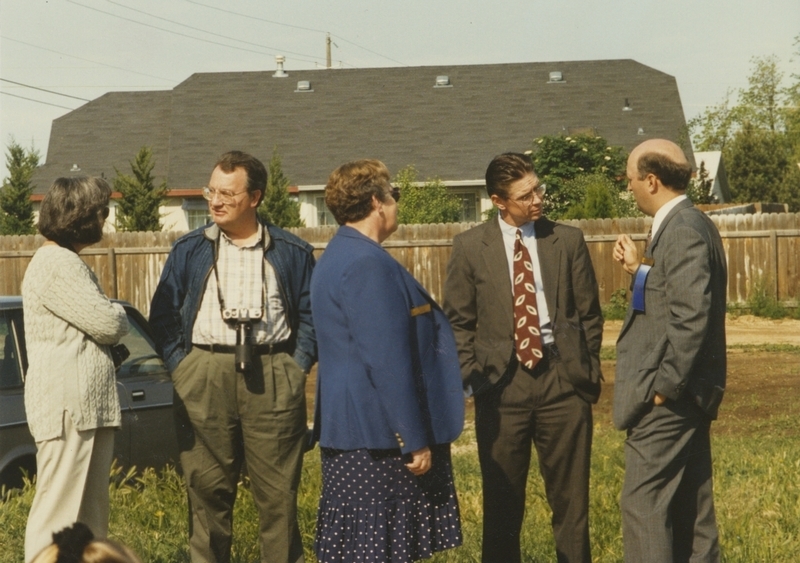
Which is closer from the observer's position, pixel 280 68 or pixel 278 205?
pixel 278 205

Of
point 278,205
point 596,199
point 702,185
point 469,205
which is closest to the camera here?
point 596,199

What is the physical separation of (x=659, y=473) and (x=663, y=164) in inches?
50.5

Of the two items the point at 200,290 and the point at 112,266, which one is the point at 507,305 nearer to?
the point at 200,290

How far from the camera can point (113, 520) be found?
240 inches

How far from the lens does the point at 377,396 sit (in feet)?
13.0

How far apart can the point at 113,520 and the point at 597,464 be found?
3.91 m

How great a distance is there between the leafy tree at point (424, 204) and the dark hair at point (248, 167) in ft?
83.7

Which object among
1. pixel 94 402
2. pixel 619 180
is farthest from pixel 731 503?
A: pixel 619 180

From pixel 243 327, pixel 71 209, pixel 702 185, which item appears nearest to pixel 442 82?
pixel 702 185

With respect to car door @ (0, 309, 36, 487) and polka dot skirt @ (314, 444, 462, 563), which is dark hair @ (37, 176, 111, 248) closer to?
polka dot skirt @ (314, 444, 462, 563)

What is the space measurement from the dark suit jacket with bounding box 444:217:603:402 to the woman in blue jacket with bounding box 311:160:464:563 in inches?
34.8

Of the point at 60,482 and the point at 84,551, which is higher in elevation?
the point at 84,551

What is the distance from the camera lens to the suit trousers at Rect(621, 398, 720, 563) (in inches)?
173

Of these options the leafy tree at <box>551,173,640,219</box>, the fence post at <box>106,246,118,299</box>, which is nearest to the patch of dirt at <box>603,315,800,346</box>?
the leafy tree at <box>551,173,640,219</box>
